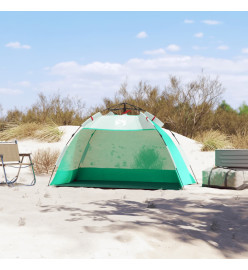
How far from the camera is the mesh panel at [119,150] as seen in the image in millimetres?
8500

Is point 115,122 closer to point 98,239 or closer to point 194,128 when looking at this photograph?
point 98,239

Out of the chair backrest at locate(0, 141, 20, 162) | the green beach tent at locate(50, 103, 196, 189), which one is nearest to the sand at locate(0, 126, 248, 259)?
the chair backrest at locate(0, 141, 20, 162)

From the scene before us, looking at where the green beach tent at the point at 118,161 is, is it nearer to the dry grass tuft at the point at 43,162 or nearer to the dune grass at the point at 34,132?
the dry grass tuft at the point at 43,162

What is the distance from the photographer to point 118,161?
866 cm

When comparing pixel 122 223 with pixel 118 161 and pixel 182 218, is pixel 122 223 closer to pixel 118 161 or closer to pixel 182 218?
pixel 182 218

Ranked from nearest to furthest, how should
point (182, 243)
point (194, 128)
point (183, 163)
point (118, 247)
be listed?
point (118, 247) → point (182, 243) → point (183, 163) → point (194, 128)

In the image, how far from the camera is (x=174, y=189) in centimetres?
732

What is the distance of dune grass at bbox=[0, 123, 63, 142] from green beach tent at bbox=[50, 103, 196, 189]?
16.1 ft

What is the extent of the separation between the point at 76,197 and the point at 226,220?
2408 mm

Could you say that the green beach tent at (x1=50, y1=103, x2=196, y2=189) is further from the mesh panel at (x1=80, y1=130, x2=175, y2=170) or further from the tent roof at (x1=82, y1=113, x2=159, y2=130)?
the tent roof at (x1=82, y1=113, x2=159, y2=130)

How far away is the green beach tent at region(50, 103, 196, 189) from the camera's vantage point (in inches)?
316

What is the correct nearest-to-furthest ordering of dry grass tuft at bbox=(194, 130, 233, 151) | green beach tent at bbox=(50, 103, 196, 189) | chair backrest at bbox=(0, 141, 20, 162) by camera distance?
chair backrest at bbox=(0, 141, 20, 162), green beach tent at bbox=(50, 103, 196, 189), dry grass tuft at bbox=(194, 130, 233, 151)

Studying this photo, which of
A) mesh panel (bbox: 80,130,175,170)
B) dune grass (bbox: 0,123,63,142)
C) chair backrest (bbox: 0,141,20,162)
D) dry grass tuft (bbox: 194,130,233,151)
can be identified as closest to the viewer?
chair backrest (bbox: 0,141,20,162)

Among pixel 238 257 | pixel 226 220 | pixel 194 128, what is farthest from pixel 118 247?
pixel 194 128
